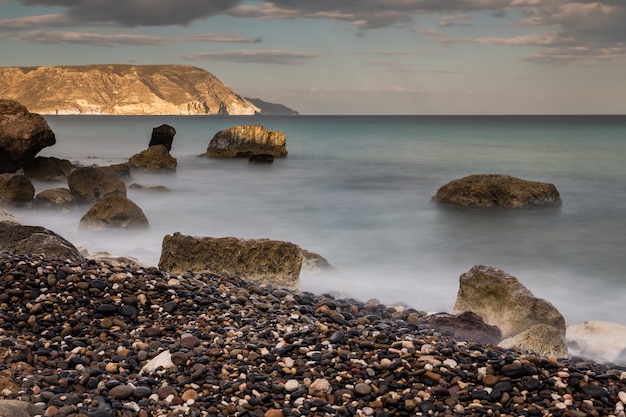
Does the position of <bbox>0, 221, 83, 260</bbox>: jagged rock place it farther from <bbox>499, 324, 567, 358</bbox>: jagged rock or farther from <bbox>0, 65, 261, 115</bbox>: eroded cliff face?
<bbox>0, 65, 261, 115</bbox>: eroded cliff face

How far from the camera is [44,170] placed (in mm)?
20578

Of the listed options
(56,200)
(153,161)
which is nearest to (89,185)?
(56,200)

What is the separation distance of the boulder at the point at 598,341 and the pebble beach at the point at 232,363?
0.88 metres

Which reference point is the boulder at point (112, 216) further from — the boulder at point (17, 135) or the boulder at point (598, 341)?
the boulder at point (598, 341)

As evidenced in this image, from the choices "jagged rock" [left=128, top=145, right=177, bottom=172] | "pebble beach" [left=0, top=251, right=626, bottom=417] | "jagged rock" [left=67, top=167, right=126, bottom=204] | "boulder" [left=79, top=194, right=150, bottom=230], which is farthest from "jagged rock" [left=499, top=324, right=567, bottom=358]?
"jagged rock" [left=128, top=145, right=177, bottom=172]

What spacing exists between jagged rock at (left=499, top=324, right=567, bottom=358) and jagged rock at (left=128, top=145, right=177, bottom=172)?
19.9 m

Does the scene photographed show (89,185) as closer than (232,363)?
No

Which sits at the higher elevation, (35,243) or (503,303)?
(35,243)

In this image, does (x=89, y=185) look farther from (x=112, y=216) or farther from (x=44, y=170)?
(x=44, y=170)

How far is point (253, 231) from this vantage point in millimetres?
14258

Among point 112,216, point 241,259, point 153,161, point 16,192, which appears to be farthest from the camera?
point 153,161

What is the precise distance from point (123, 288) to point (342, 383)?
2656 mm

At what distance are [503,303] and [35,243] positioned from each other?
18.7 ft

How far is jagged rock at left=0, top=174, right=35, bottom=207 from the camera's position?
14922 mm
